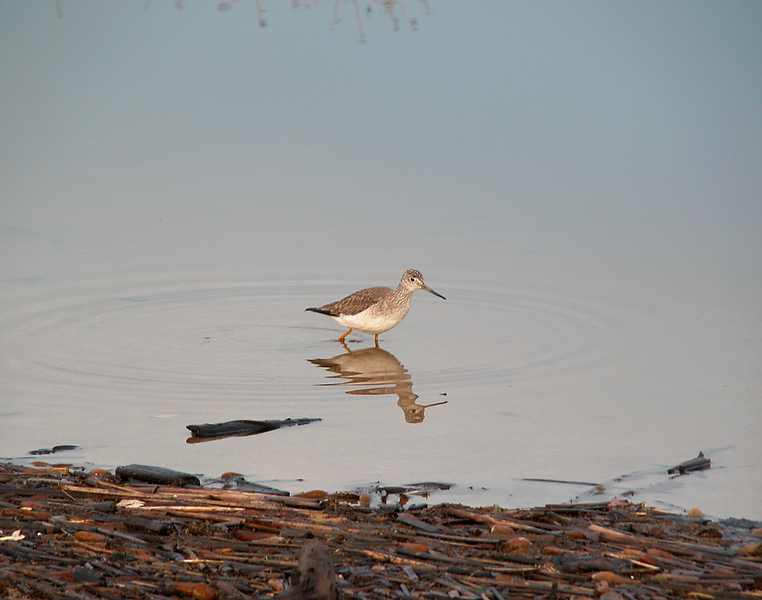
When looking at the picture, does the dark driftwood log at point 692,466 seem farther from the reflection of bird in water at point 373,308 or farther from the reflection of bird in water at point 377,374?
the reflection of bird in water at point 373,308

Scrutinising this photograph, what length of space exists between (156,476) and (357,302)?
17.4 feet

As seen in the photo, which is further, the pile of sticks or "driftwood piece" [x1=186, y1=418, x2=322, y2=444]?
"driftwood piece" [x1=186, y1=418, x2=322, y2=444]

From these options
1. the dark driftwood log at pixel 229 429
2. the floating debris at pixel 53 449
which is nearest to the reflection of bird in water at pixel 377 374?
the dark driftwood log at pixel 229 429

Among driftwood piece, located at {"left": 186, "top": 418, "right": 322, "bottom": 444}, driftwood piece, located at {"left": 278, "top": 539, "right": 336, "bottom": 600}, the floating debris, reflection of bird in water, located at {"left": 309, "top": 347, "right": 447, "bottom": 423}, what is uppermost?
reflection of bird in water, located at {"left": 309, "top": 347, "right": 447, "bottom": 423}

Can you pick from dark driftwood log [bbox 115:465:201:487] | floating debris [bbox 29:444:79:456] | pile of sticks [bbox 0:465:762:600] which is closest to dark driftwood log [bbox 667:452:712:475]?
pile of sticks [bbox 0:465:762:600]

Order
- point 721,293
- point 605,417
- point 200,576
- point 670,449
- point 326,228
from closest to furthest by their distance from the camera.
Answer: point 200,576 → point 670,449 → point 605,417 → point 721,293 → point 326,228

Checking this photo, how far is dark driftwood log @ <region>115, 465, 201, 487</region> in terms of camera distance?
17.4 feet

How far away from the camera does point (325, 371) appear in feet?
29.1

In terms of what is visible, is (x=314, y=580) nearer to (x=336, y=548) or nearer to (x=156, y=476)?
(x=336, y=548)

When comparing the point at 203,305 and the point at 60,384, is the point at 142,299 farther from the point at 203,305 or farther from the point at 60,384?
the point at 60,384

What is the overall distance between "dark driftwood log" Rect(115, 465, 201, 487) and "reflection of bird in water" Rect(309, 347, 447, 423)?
7.83 feet

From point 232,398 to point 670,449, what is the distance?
12.7 feet

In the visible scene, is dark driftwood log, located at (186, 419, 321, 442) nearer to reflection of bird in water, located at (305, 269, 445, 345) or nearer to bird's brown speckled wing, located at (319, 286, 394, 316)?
reflection of bird in water, located at (305, 269, 445, 345)

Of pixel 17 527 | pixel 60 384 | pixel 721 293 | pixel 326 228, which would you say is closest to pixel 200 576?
pixel 17 527
